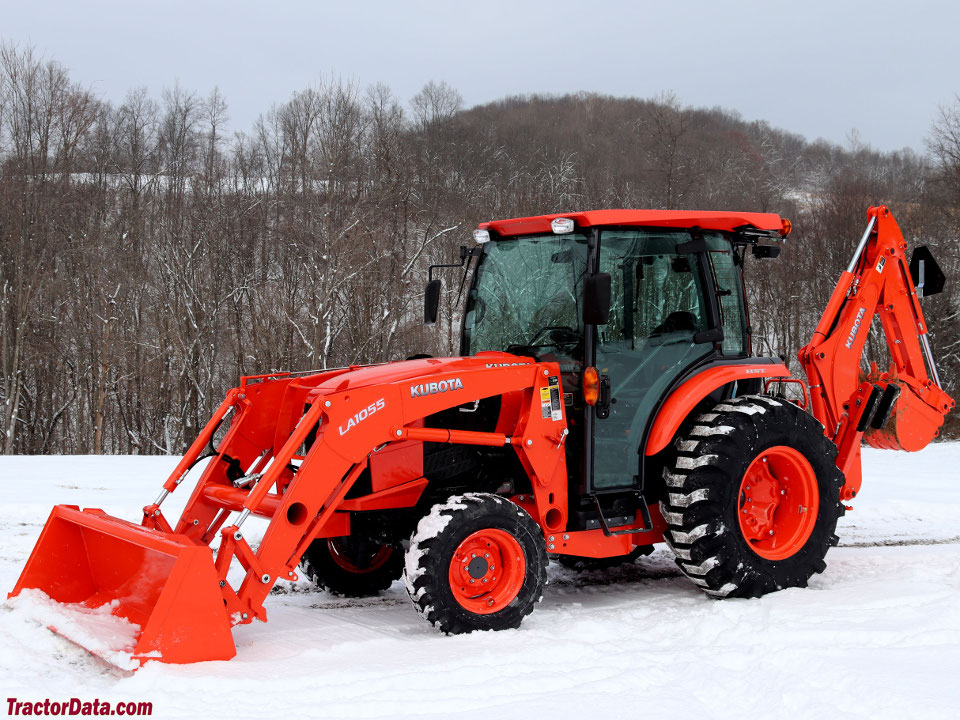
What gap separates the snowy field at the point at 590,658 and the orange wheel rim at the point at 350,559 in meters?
0.24

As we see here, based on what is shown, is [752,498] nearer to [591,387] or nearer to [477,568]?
[591,387]

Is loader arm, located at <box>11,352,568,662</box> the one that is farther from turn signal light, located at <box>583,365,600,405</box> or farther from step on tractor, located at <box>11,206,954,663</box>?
turn signal light, located at <box>583,365,600,405</box>

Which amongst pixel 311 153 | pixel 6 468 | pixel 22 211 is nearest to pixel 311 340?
pixel 311 153

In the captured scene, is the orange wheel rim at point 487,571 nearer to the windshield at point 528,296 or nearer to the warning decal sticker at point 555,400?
the warning decal sticker at point 555,400

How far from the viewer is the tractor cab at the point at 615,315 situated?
5574mm

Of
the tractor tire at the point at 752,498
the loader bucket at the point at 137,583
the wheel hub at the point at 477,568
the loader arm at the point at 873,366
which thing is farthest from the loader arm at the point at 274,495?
the loader arm at the point at 873,366

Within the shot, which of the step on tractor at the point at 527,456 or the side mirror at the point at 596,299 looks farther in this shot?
the side mirror at the point at 596,299

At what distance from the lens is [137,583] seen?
4758mm

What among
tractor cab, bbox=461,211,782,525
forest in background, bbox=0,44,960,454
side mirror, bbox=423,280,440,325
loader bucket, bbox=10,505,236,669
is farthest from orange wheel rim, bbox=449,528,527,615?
forest in background, bbox=0,44,960,454

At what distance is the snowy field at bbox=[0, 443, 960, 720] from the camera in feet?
12.5

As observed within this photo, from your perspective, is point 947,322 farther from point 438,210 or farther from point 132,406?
point 132,406

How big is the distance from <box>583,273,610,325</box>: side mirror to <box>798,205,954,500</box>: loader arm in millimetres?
2241

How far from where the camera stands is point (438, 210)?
2856 centimetres

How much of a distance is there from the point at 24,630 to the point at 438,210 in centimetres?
2486
